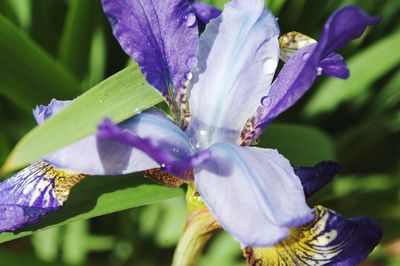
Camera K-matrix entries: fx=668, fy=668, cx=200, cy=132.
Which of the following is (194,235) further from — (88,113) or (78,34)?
(78,34)

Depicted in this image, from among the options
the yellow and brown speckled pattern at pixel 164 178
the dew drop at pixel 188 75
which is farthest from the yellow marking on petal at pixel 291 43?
the yellow and brown speckled pattern at pixel 164 178

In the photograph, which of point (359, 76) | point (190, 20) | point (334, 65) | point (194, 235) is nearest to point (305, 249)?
point (194, 235)

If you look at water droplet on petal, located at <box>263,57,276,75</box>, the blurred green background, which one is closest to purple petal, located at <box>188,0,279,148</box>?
water droplet on petal, located at <box>263,57,276,75</box>

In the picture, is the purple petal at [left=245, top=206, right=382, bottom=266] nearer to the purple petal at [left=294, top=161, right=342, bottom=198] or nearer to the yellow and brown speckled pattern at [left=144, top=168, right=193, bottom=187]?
the purple petal at [left=294, top=161, right=342, bottom=198]

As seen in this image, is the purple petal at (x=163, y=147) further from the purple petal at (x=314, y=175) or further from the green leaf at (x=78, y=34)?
the green leaf at (x=78, y=34)

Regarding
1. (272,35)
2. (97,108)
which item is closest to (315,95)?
(272,35)
